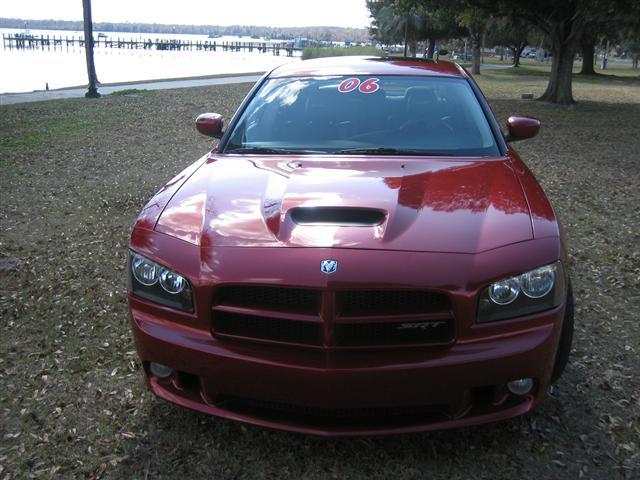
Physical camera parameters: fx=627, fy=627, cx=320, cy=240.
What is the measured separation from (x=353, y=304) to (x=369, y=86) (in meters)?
2.25

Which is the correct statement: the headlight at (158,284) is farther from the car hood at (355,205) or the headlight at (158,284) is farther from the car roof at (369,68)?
the car roof at (369,68)

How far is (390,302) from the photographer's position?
2.45m

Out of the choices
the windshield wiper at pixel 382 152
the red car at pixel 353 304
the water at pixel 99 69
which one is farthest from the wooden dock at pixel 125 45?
the red car at pixel 353 304

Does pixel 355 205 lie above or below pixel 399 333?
above

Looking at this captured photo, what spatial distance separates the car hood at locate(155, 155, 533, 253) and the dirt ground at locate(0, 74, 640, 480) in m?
0.95

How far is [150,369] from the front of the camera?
110 inches

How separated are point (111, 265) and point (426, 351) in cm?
352

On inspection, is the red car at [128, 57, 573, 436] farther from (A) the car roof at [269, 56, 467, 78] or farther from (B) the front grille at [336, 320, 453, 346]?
(A) the car roof at [269, 56, 467, 78]

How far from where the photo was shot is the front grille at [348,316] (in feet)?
7.98

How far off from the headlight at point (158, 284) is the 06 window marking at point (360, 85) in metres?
2.06

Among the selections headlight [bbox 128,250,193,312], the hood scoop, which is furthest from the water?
headlight [bbox 128,250,193,312]

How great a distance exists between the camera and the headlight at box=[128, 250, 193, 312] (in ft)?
8.62

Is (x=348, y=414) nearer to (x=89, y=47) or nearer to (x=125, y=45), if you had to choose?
(x=89, y=47)

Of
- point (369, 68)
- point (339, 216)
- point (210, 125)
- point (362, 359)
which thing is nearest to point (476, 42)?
point (369, 68)
